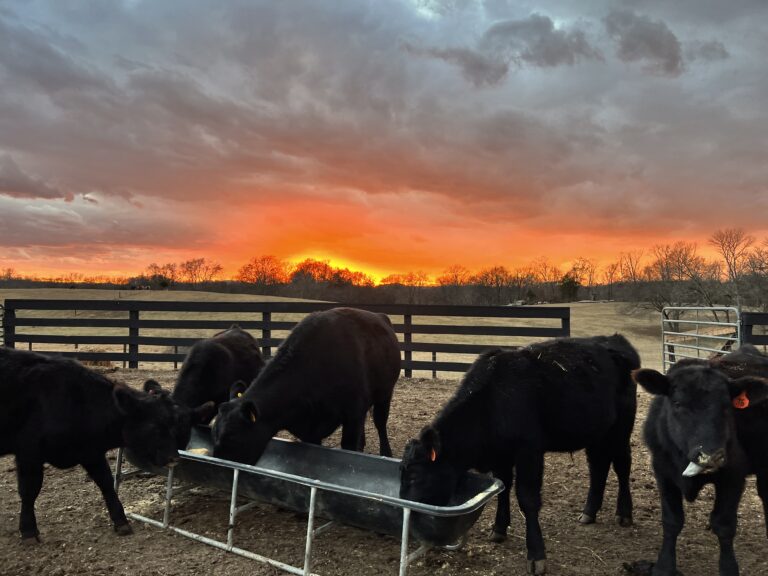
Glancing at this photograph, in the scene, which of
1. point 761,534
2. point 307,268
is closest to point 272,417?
point 761,534

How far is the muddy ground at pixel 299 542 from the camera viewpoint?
12.4 ft

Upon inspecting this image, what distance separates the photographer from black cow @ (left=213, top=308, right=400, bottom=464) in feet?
14.4

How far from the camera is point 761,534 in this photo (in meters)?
4.34

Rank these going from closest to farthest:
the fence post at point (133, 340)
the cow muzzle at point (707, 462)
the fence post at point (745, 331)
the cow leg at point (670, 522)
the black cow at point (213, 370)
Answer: the cow muzzle at point (707, 462) < the cow leg at point (670, 522) < the black cow at point (213, 370) < the fence post at point (745, 331) < the fence post at point (133, 340)

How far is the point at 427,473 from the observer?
362cm

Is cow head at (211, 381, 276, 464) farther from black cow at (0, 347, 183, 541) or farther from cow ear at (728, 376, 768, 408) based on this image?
cow ear at (728, 376, 768, 408)

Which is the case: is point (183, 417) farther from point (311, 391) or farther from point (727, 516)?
point (727, 516)

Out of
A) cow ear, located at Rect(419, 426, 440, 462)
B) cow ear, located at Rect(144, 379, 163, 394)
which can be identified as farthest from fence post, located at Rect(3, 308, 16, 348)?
cow ear, located at Rect(419, 426, 440, 462)

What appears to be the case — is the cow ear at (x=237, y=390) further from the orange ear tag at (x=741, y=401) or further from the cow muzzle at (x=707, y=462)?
the orange ear tag at (x=741, y=401)

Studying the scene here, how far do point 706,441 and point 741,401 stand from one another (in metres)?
0.46

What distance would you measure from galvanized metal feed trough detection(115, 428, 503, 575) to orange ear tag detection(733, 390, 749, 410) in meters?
1.57

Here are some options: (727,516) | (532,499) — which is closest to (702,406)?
(727,516)

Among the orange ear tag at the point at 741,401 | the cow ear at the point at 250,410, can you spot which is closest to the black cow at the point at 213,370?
the cow ear at the point at 250,410

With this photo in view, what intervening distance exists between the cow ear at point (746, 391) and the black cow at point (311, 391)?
10.3 feet
